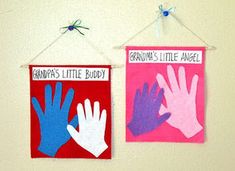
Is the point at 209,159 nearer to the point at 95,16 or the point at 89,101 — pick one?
the point at 89,101

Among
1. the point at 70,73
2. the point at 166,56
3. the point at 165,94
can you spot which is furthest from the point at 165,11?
the point at 70,73

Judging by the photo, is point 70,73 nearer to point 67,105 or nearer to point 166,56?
point 67,105

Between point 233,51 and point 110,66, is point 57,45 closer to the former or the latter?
point 110,66

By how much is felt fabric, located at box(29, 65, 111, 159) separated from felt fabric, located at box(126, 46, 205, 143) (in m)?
0.09

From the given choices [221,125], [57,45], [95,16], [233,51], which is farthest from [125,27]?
[221,125]

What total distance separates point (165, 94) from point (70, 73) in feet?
1.14

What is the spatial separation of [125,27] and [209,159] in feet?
1.83

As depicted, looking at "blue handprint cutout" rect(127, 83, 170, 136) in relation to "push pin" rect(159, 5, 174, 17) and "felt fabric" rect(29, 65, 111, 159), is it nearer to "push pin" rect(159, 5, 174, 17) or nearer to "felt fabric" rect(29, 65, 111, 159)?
"felt fabric" rect(29, 65, 111, 159)

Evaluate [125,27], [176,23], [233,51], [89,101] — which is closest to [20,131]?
[89,101]

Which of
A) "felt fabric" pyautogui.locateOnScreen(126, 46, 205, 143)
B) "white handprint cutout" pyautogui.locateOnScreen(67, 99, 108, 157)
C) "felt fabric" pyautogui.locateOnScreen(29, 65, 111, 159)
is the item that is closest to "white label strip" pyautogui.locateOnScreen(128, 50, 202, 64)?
"felt fabric" pyautogui.locateOnScreen(126, 46, 205, 143)

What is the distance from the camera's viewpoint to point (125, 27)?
99 centimetres

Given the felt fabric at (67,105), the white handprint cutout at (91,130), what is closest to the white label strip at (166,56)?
the felt fabric at (67,105)

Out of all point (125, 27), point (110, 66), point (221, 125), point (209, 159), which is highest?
point (125, 27)

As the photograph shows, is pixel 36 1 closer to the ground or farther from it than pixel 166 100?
farther from it
